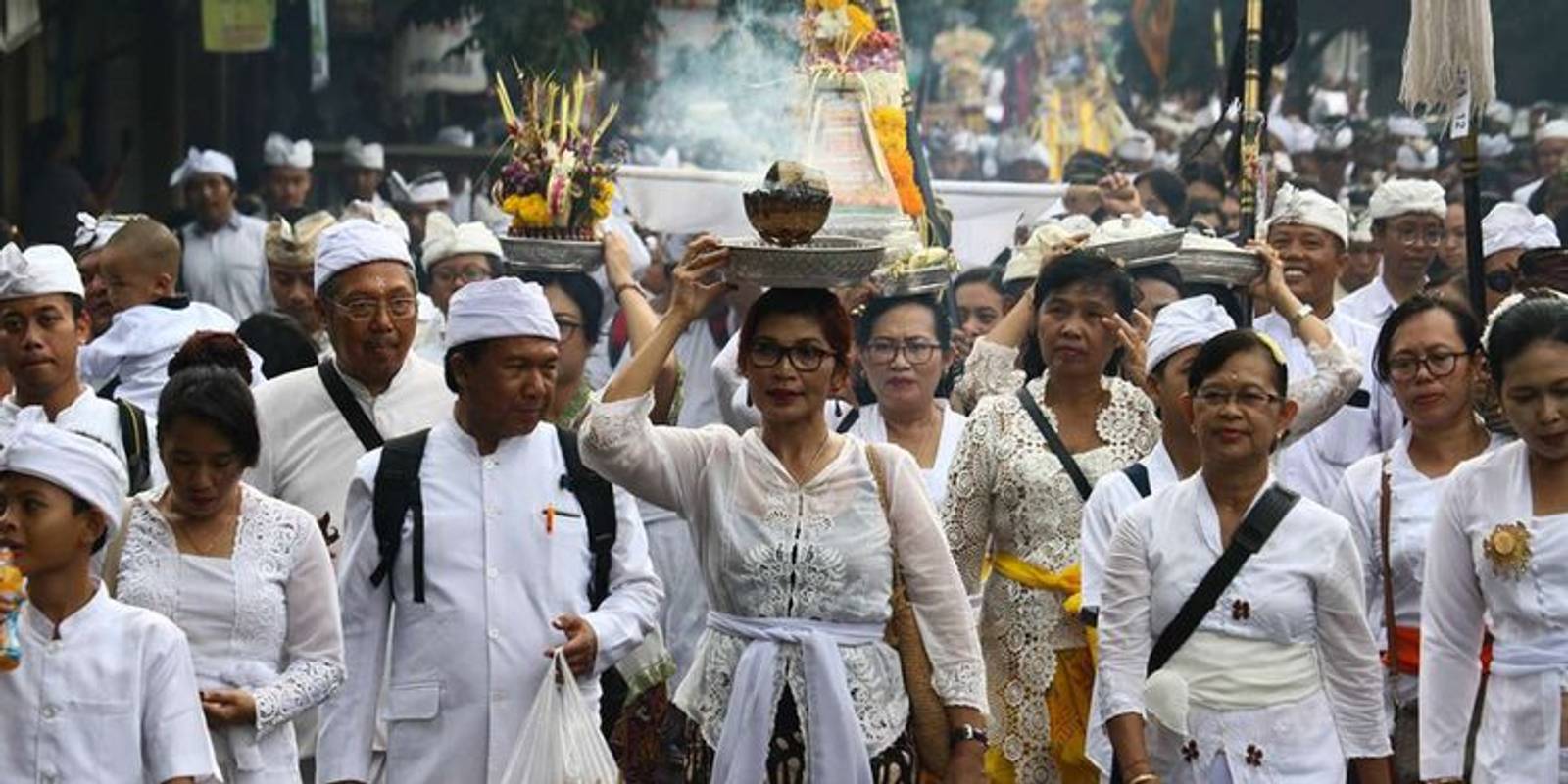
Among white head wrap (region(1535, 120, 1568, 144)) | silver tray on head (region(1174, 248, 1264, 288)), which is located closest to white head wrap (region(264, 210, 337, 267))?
silver tray on head (region(1174, 248, 1264, 288))

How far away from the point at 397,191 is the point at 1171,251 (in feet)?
38.8

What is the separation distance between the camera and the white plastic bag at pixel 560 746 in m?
8.30

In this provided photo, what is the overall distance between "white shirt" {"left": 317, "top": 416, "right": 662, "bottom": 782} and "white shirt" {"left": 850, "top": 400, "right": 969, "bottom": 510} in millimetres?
2479

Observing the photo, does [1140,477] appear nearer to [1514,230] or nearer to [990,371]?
[990,371]

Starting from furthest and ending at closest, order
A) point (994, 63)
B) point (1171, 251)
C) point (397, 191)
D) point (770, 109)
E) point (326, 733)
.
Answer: point (994, 63), point (397, 191), point (770, 109), point (1171, 251), point (326, 733)

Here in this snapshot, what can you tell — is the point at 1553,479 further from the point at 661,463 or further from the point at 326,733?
the point at 326,733

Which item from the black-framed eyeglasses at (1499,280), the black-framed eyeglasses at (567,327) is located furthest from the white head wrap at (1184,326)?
the black-framed eyeglasses at (1499,280)

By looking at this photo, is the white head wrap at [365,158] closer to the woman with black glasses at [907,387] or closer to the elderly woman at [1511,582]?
the woman with black glasses at [907,387]

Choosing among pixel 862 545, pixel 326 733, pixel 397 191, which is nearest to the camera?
pixel 862 545

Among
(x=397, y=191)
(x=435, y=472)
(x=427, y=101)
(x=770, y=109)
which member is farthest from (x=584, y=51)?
(x=435, y=472)

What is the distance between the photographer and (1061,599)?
9875 millimetres

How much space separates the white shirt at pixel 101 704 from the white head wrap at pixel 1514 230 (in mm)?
7881

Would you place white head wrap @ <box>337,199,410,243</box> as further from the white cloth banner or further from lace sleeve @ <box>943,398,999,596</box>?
lace sleeve @ <box>943,398,999,596</box>

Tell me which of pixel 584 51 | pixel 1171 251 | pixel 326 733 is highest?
pixel 584 51
